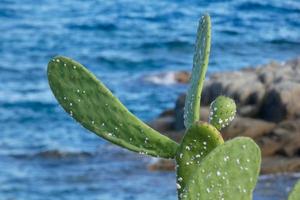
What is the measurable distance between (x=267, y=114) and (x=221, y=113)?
557 inches

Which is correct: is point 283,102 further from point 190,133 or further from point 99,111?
point 190,133

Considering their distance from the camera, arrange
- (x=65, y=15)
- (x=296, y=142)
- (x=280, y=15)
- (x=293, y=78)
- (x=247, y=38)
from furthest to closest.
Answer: (x=65, y=15) < (x=280, y=15) < (x=247, y=38) < (x=293, y=78) < (x=296, y=142)

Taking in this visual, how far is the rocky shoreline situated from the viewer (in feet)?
46.7

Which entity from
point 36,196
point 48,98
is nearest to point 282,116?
point 36,196

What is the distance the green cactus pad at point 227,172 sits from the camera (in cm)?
99

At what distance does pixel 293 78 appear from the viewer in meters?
16.1

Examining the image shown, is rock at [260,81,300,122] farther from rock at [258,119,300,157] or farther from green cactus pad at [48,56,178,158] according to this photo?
green cactus pad at [48,56,178,158]

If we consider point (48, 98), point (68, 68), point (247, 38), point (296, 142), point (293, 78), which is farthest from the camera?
point (247, 38)

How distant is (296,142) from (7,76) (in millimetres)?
12813

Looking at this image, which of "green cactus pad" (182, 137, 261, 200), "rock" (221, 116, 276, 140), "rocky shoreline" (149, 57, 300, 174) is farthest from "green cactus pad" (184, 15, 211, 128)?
"rock" (221, 116, 276, 140)

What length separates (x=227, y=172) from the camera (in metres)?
1.00

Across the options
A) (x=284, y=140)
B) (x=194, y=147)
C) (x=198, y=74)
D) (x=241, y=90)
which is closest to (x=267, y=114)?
(x=241, y=90)

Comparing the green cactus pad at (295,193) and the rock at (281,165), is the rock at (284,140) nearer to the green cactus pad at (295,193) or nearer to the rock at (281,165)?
the rock at (281,165)

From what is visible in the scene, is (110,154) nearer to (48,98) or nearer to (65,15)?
(48,98)
